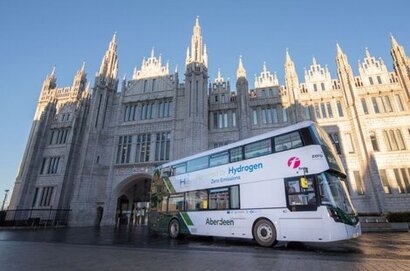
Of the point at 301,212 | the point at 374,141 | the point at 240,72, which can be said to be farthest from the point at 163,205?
the point at 374,141

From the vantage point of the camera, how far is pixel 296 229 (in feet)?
30.3

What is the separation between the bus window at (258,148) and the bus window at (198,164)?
286 centimetres

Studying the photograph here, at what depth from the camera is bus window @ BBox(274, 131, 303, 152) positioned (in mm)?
10114

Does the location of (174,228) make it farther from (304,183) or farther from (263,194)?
(304,183)

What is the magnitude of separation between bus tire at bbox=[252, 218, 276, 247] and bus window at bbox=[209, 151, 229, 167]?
3.54 m

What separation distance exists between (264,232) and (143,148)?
906 inches

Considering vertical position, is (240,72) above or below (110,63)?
below

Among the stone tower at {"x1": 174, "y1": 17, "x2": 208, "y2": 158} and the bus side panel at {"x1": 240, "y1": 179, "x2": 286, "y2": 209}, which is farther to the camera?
the stone tower at {"x1": 174, "y1": 17, "x2": 208, "y2": 158}

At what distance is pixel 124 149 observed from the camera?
3112cm

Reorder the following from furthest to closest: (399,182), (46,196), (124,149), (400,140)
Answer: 1. (46,196)
2. (124,149)
3. (400,140)
4. (399,182)

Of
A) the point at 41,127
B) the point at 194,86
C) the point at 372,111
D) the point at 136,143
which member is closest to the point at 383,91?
the point at 372,111

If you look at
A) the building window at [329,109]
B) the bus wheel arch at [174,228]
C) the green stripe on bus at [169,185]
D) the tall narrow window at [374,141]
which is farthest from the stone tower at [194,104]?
the tall narrow window at [374,141]

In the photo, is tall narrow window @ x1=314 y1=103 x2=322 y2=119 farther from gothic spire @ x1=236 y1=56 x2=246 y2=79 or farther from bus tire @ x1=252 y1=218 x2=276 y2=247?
bus tire @ x1=252 y1=218 x2=276 y2=247

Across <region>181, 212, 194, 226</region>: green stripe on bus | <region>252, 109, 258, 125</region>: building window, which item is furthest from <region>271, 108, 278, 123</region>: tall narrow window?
<region>181, 212, 194, 226</region>: green stripe on bus
